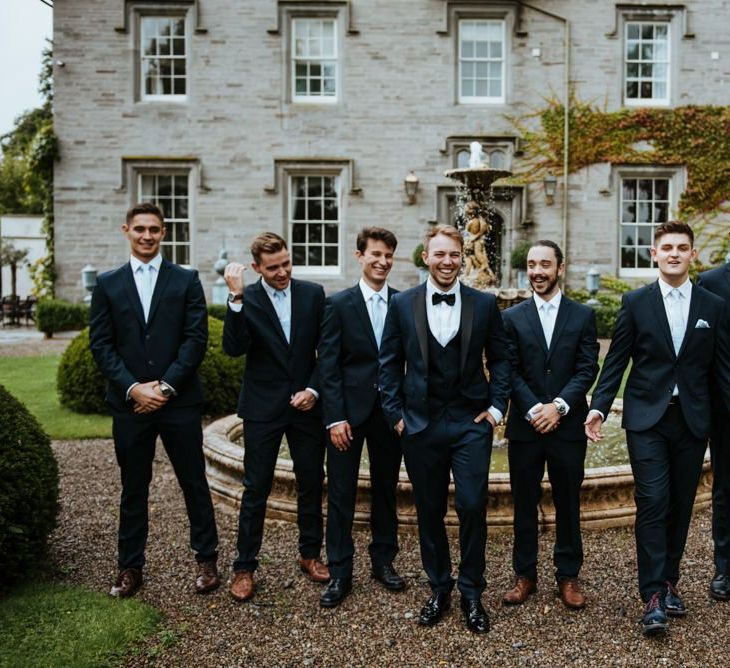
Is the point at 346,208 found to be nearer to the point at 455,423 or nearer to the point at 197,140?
the point at 197,140

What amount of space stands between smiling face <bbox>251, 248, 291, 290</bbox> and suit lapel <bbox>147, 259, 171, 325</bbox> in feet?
1.61

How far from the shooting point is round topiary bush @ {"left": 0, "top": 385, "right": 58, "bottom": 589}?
3834 mm

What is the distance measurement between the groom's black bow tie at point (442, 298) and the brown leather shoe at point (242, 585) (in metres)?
1.80

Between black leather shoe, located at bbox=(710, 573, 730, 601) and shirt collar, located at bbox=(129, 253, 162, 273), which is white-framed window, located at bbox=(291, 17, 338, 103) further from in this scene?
black leather shoe, located at bbox=(710, 573, 730, 601)

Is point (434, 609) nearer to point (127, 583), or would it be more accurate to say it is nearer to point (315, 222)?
point (127, 583)

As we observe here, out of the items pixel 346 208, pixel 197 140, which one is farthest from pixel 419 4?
pixel 197 140

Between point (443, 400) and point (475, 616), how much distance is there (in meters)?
1.05

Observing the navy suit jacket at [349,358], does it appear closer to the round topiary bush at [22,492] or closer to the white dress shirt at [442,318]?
the white dress shirt at [442,318]

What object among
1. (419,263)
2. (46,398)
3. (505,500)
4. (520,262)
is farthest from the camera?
(419,263)

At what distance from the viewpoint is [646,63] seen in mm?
16594

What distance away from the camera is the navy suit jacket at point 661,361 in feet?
12.1

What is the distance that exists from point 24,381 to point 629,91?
13790mm

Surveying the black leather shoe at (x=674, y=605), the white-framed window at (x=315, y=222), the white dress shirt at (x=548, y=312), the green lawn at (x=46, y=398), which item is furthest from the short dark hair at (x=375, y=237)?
the white-framed window at (x=315, y=222)

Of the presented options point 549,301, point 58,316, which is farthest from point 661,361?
point 58,316
